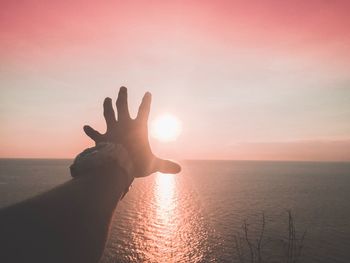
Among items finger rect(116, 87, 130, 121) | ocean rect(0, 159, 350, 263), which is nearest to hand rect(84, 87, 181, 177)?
finger rect(116, 87, 130, 121)

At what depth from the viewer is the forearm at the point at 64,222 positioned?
A: 5.68 ft

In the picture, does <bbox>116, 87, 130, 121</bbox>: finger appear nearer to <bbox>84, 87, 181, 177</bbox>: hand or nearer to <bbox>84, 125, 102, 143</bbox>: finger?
<bbox>84, 87, 181, 177</bbox>: hand

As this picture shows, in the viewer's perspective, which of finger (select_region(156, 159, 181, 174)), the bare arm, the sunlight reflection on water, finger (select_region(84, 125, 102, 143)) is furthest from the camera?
the sunlight reflection on water

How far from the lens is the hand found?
294cm

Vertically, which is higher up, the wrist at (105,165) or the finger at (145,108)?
the finger at (145,108)

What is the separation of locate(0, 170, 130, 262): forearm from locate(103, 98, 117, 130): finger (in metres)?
0.73

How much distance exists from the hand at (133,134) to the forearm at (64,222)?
26.7 inches

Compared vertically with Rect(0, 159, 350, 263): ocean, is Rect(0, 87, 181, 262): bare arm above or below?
above

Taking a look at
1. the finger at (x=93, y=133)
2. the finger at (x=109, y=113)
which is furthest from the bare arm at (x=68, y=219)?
the finger at (x=93, y=133)

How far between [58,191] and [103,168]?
21.7 inches

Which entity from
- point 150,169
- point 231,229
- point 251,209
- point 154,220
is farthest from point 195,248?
point 150,169

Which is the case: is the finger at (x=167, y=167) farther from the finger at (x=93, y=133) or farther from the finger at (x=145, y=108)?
Answer: the finger at (x=93, y=133)

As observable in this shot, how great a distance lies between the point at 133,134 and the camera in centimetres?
305

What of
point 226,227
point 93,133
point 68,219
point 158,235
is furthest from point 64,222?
point 226,227
